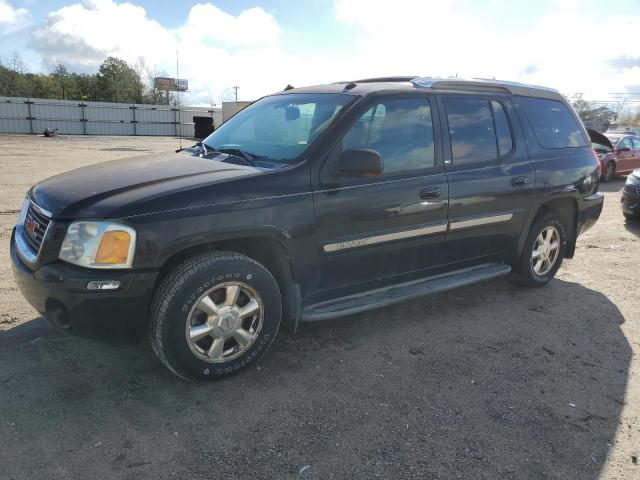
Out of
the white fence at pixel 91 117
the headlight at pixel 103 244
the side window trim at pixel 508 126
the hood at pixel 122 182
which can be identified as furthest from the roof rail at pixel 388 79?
the white fence at pixel 91 117

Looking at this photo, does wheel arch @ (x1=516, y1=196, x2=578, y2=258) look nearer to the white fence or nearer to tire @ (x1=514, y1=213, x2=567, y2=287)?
tire @ (x1=514, y1=213, x2=567, y2=287)

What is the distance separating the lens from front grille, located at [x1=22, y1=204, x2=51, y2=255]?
2826 millimetres

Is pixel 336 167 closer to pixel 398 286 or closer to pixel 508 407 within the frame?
pixel 398 286

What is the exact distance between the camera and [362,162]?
10.3 feet

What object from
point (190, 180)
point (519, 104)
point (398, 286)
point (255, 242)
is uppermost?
point (519, 104)

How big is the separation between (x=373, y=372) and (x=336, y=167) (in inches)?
55.7

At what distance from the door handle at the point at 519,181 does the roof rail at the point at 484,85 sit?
0.84 metres

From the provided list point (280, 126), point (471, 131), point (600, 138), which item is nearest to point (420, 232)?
point (471, 131)

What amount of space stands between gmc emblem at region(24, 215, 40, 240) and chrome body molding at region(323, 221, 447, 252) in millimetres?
1800

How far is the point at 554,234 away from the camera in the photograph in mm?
5016

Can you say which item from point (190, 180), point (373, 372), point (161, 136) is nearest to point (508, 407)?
point (373, 372)

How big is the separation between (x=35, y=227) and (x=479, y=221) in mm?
3331

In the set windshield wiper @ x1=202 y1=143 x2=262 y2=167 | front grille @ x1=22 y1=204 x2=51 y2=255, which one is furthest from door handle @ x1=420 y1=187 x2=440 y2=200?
front grille @ x1=22 y1=204 x2=51 y2=255

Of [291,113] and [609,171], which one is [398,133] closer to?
[291,113]
